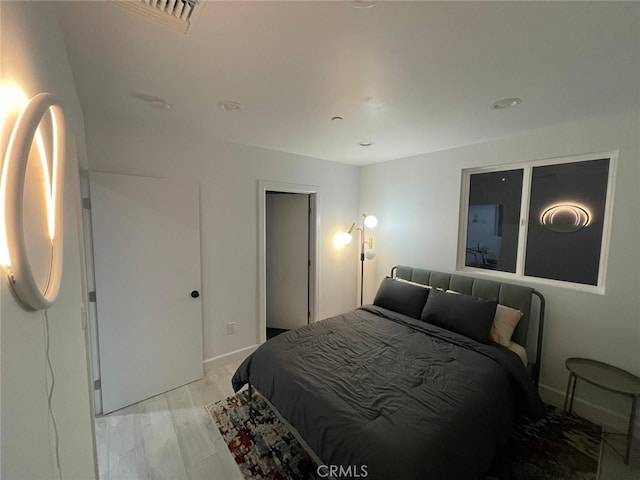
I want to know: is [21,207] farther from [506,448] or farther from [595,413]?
[595,413]

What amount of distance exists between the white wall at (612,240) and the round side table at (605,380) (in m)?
0.07

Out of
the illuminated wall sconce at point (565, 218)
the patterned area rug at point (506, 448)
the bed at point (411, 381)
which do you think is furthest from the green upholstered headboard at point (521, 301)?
the illuminated wall sconce at point (565, 218)

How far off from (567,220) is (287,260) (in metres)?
3.15

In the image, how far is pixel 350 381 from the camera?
179 centimetres

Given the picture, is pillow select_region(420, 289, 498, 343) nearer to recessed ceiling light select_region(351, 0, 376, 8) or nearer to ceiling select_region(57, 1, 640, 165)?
ceiling select_region(57, 1, 640, 165)

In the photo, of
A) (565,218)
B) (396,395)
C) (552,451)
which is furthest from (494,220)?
(396,395)

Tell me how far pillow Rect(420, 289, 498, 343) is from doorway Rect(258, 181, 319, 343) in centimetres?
159

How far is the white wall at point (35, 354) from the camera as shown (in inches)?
20.2

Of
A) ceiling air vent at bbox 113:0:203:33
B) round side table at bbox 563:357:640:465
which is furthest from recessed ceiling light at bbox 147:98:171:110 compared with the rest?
round side table at bbox 563:357:640:465

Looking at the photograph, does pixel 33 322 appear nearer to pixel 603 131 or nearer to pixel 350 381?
pixel 350 381

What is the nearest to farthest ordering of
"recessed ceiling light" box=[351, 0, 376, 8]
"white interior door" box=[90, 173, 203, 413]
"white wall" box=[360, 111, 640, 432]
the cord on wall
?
1. the cord on wall
2. "recessed ceiling light" box=[351, 0, 376, 8]
3. "white wall" box=[360, 111, 640, 432]
4. "white interior door" box=[90, 173, 203, 413]

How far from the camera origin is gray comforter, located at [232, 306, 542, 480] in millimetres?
1338

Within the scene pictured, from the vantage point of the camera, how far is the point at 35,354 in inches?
27.1

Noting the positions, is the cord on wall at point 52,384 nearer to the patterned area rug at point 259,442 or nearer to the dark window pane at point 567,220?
the patterned area rug at point 259,442
